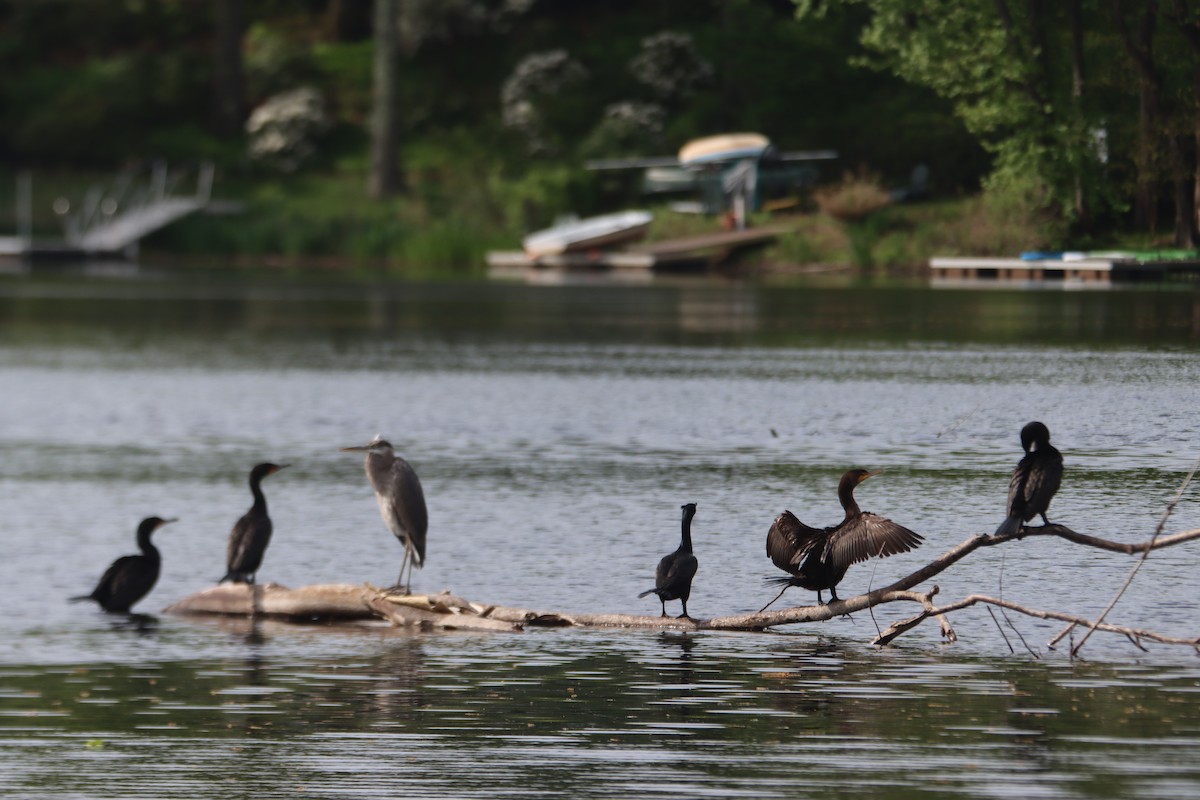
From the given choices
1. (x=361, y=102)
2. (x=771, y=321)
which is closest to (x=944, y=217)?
(x=771, y=321)

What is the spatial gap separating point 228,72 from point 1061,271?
1385 inches

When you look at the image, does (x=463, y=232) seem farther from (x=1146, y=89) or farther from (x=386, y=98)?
(x=1146, y=89)

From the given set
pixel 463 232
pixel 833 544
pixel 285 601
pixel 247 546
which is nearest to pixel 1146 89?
pixel 463 232

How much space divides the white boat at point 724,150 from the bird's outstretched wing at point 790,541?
162 feet

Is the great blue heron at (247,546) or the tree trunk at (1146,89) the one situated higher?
the tree trunk at (1146,89)

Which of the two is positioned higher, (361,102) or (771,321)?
(361,102)

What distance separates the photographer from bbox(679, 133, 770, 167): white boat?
210 ft

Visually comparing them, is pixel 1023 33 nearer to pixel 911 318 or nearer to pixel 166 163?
pixel 911 318

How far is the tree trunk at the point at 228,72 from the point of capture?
249 feet

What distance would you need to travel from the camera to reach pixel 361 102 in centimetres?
7944

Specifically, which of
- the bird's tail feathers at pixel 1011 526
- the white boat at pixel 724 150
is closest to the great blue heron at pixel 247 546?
the bird's tail feathers at pixel 1011 526

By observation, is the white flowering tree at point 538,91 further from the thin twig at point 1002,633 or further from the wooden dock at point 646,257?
the thin twig at point 1002,633

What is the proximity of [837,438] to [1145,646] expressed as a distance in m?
11.6

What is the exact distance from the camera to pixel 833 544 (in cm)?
1486
